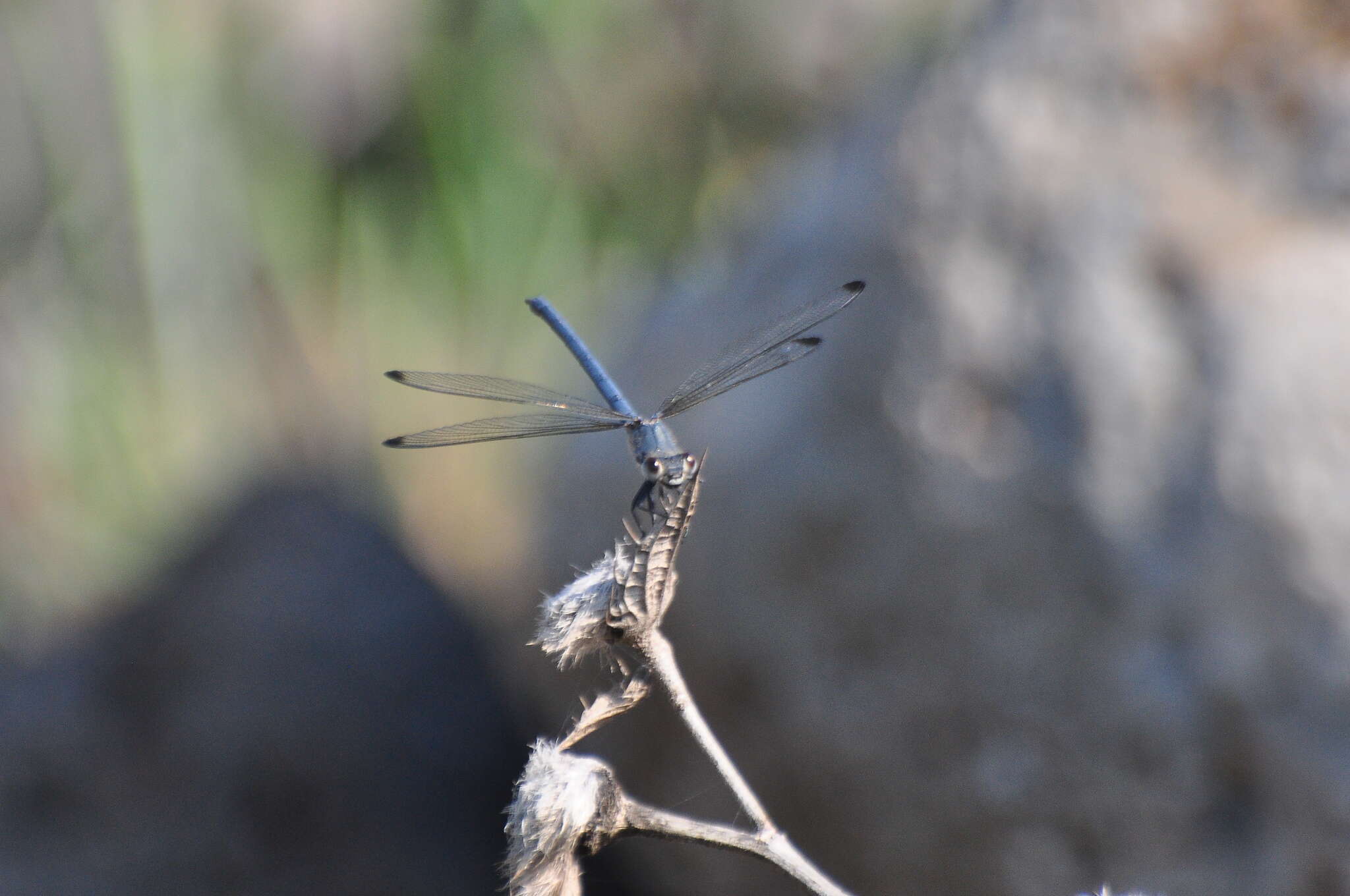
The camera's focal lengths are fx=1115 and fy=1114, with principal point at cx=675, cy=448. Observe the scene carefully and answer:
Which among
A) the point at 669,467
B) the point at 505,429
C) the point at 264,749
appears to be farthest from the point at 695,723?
the point at 264,749

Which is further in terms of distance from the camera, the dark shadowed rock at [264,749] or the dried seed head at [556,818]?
the dark shadowed rock at [264,749]

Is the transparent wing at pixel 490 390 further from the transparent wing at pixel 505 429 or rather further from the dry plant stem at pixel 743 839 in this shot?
the dry plant stem at pixel 743 839

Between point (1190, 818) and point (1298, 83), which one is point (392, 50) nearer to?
point (1298, 83)

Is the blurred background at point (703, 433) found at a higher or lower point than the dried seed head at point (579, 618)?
higher

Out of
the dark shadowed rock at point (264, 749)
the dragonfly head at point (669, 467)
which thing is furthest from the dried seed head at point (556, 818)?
the dark shadowed rock at point (264, 749)

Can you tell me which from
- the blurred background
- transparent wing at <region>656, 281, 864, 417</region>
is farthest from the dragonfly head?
the blurred background

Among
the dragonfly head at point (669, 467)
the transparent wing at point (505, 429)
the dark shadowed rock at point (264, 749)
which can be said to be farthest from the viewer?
A: the dark shadowed rock at point (264, 749)

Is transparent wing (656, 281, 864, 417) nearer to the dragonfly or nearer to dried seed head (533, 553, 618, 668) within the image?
the dragonfly
